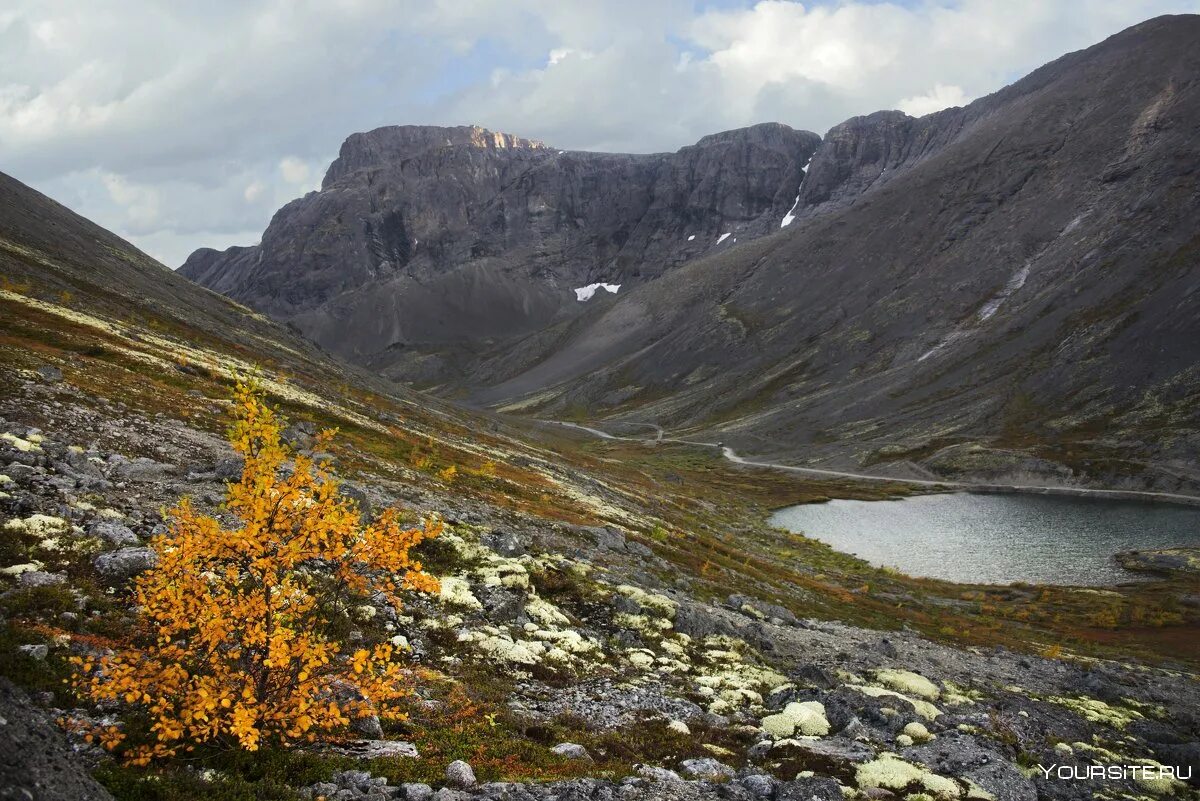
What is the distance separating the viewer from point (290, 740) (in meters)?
12.0

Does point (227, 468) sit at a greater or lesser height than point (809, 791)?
greater

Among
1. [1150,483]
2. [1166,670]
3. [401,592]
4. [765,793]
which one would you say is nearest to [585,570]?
[401,592]

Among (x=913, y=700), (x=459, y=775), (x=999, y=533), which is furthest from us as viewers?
(x=999, y=533)

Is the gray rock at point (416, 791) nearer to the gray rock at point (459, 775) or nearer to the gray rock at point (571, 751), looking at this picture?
the gray rock at point (459, 775)

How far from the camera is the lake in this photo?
75.1 metres

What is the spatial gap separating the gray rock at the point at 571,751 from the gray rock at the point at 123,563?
10.6 meters

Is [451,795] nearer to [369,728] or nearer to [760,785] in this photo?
[369,728]

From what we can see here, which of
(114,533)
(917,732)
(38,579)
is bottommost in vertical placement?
(917,732)

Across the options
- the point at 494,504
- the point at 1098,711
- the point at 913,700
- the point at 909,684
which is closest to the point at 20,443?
the point at 494,504

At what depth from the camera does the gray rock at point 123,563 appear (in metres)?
16.3

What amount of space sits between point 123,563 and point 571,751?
1196 centimetres

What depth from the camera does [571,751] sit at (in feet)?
47.3

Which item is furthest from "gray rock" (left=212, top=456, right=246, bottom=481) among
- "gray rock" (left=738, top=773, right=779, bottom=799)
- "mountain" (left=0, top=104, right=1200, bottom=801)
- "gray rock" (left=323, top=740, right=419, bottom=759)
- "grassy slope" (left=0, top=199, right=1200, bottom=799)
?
"gray rock" (left=738, top=773, right=779, bottom=799)

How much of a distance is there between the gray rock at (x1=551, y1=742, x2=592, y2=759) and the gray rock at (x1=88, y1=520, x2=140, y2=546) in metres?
12.9
